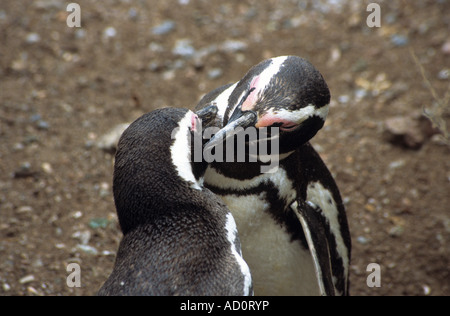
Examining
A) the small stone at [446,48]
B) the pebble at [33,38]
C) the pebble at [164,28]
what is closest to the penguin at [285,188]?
the small stone at [446,48]

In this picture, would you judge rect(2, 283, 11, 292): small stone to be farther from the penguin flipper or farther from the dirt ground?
the penguin flipper

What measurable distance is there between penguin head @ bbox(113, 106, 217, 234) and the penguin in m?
0.12

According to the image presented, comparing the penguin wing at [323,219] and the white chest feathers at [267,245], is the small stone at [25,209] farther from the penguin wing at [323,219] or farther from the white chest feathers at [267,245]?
the penguin wing at [323,219]

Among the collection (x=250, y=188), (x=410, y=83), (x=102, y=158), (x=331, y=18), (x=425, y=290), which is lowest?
(x=425, y=290)

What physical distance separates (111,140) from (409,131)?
1555 mm

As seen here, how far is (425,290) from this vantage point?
2.42 meters

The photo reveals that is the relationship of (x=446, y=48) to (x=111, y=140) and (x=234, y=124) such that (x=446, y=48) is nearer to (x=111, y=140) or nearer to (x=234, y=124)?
(x=111, y=140)

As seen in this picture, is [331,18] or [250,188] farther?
[331,18]

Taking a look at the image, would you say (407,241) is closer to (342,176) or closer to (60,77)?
(342,176)

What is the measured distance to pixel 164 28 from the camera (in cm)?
379

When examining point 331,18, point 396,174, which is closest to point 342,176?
point 396,174

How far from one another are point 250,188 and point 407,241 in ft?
3.54

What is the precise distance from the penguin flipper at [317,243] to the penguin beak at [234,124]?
436mm

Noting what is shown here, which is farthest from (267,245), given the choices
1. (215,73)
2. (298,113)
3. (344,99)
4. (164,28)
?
(164,28)
